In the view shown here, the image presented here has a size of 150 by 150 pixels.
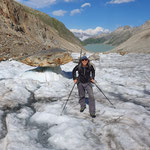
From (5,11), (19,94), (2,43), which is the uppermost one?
(5,11)

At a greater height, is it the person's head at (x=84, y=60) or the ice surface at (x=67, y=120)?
the person's head at (x=84, y=60)

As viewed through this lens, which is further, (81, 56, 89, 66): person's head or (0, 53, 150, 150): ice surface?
A: (81, 56, 89, 66): person's head

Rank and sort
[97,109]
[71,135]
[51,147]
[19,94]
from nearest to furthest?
[51,147]
[71,135]
[97,109]
[19,94]

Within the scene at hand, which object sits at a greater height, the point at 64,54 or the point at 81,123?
the point at 64,54

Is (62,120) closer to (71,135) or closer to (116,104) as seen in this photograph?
(71,135)

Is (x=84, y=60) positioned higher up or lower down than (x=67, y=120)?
higher up

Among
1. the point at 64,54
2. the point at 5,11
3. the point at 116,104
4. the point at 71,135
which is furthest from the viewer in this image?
the point at 5,11

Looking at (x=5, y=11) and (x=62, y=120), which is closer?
(x=62, y=120)

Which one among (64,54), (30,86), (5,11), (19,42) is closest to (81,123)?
(30,86)

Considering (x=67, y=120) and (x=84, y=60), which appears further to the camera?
(x=84, y=60)

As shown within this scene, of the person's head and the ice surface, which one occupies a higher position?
the person's head

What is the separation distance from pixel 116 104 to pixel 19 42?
15.5 m

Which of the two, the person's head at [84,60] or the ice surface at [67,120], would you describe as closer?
the ice surface at [67,120]

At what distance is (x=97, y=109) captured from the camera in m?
5.58
